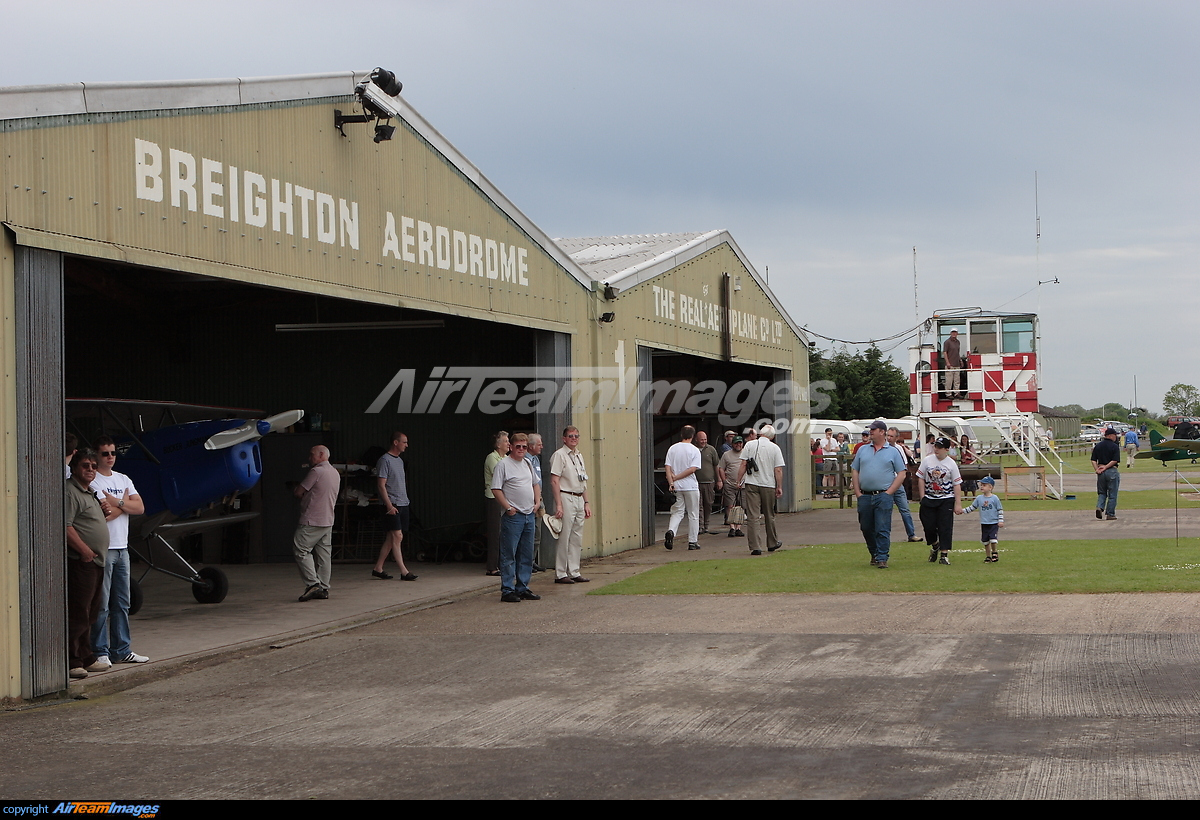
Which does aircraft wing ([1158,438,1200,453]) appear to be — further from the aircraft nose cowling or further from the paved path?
the aircraft nose cowling

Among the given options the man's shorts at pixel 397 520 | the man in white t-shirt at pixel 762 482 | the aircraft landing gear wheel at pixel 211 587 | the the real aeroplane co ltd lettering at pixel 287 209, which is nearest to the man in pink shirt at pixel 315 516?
the aircraft landing gear wheel at pixel 211 587

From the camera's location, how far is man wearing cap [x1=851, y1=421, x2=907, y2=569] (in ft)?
45.1

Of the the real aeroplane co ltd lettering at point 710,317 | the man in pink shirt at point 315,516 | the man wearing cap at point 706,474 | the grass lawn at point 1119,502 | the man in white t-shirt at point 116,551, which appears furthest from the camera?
the grass lawn at point 1119,502

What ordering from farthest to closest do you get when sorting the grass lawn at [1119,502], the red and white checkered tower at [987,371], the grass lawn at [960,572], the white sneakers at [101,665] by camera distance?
the red and white checkered tower at [987,371], the grass lawn at [1119,502], the grass lawn at [960,572], the white sneakers at [101,665]

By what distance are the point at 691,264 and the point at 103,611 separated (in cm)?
1424

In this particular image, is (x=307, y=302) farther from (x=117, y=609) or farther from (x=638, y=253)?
(x=117, y=609)

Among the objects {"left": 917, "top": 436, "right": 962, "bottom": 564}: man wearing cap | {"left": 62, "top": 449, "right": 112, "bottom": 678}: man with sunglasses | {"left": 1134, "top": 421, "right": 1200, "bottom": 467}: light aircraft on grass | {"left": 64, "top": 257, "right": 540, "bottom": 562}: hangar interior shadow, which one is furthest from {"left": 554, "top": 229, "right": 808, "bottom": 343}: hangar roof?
{"left": 62, "top": 449, "right": 112, "bottom": 678}: man with sunglasses

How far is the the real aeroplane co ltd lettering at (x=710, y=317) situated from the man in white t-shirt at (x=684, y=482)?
3.07m

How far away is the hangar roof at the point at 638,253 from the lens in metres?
18.4

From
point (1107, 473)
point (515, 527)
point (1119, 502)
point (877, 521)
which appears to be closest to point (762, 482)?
point (877, 521)

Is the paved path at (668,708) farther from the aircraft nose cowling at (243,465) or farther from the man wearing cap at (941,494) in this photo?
the man wearing cap at (941,494)

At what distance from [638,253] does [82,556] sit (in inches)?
543

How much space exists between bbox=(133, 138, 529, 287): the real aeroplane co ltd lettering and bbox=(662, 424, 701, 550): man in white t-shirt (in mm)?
4527

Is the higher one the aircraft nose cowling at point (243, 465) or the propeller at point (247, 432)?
the propeller at point (247, 432)
